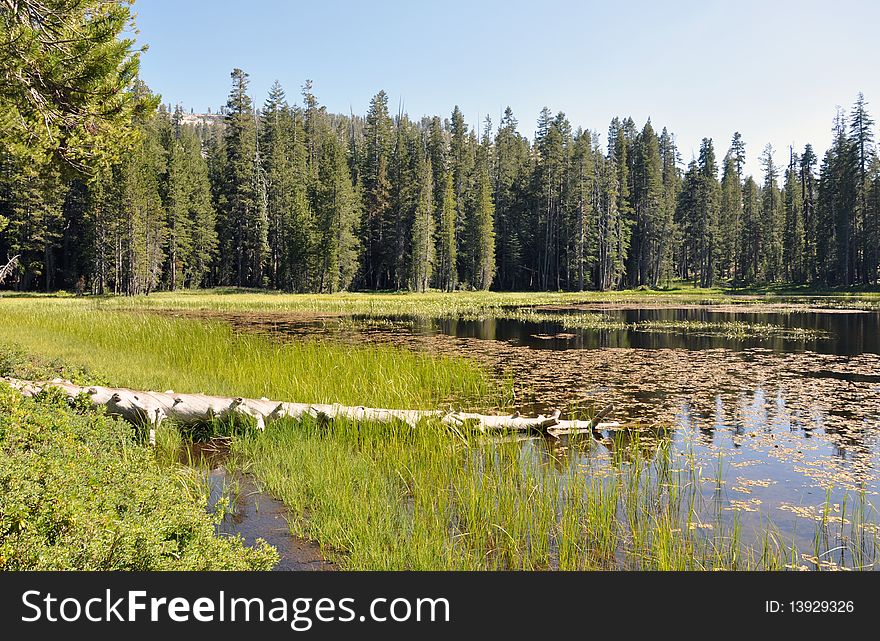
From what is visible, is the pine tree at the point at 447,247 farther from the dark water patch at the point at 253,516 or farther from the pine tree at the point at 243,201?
the dark water patch at the point at 253,516

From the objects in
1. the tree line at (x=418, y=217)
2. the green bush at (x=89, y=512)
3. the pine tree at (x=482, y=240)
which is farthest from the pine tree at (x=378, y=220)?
the green bush at (x=89, y=512)

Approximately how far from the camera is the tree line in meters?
58.8

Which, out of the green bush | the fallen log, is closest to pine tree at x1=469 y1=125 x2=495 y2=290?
the fallen log

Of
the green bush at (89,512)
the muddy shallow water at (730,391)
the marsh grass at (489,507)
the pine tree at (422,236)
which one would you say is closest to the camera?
the green bush at (89,512)

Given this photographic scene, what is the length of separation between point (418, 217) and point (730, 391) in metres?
55.8

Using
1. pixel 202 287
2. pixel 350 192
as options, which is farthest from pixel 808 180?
pixel 202 287

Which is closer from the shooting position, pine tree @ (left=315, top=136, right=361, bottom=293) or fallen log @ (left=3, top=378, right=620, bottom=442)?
fallen log @ (left=3, top=378, right=620, bottom=442)

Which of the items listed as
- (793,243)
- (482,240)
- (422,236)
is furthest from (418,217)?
(793,243)

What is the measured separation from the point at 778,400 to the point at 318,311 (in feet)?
100

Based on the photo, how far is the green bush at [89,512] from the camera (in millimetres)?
3650

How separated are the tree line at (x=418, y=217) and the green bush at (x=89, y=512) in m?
51.1

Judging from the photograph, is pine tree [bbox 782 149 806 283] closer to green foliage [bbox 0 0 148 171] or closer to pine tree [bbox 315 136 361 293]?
pine tree [bbox 315 136 361 293]

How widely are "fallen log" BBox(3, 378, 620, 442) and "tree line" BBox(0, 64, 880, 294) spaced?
48009 millimetres

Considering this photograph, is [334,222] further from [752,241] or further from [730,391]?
[752,241]
